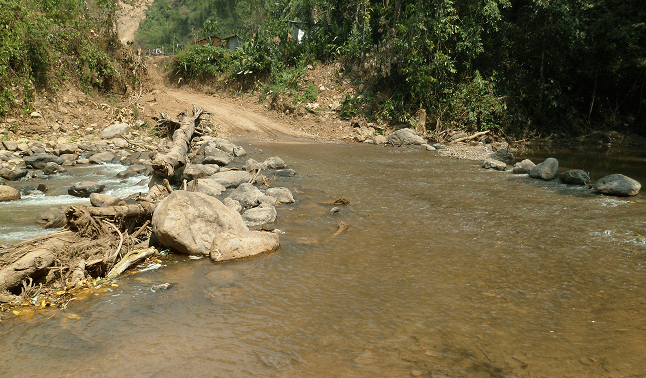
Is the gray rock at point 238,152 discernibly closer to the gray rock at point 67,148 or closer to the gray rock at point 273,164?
the gray rock at point 273,164

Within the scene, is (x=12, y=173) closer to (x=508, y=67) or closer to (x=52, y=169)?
(x=52, y=169)

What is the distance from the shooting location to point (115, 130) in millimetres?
14055

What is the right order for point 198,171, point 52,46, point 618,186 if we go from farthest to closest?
point 52,46 < point 198,171 < point 618,186

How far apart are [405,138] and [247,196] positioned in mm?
10759

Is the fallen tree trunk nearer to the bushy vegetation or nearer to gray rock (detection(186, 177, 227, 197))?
gray rock (detection(186, 177, 227, 197))

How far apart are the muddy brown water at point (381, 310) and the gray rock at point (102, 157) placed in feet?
23.4

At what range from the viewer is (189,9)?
67.4 m

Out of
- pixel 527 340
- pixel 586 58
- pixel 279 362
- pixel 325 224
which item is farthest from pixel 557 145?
pixel 279 362

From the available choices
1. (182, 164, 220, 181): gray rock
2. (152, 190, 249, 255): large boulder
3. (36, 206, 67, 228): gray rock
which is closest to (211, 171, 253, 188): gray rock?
(182, 164, 220, 181): gray rock

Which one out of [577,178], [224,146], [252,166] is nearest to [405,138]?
[224,146]

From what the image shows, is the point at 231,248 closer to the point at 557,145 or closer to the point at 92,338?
the point at 92,338

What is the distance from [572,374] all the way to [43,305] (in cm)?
453

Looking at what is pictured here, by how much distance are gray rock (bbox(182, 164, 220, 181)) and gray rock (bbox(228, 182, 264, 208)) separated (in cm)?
192

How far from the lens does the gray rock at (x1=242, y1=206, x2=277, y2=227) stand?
645 cm
